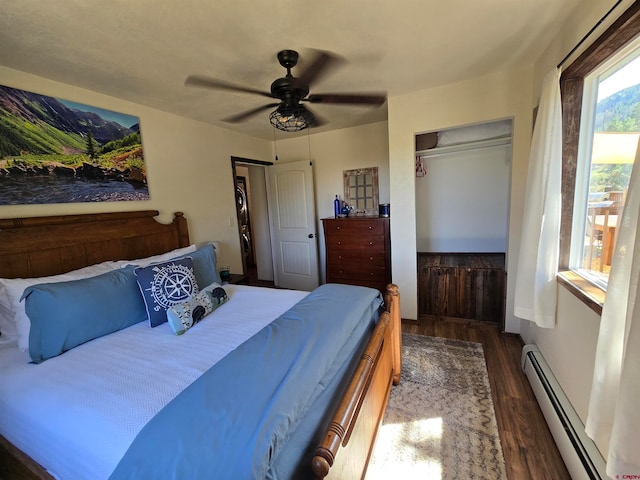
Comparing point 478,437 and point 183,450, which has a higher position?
point 183,450

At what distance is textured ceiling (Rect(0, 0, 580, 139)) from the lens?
137 centimetres

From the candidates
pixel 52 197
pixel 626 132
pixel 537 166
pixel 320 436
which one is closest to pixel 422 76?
pixel 537 166

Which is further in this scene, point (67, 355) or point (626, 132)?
point (67, 355)

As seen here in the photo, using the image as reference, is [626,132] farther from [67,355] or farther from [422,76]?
[67,355]

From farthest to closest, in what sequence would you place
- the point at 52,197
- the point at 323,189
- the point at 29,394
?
the point at 323,189 → the point at 52,197 → the point at 29,394

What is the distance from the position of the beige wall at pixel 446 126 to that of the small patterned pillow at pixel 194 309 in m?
1.89

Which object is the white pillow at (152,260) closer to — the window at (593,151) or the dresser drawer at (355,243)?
the dresser drawer at (355,243)

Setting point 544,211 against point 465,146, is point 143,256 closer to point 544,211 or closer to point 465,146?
point 544,211

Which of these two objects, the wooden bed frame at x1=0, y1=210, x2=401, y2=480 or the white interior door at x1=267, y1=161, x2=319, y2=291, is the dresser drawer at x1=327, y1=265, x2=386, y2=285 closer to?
the white interior door at x1=267, y1=161, x2=319, y2=291

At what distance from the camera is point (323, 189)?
4.07 m

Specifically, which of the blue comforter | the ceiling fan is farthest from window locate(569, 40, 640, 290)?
the blue comforter

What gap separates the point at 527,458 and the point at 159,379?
1.90 metres

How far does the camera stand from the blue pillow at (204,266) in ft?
7.16

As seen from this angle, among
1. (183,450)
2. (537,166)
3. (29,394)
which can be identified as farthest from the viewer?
(537,166)
